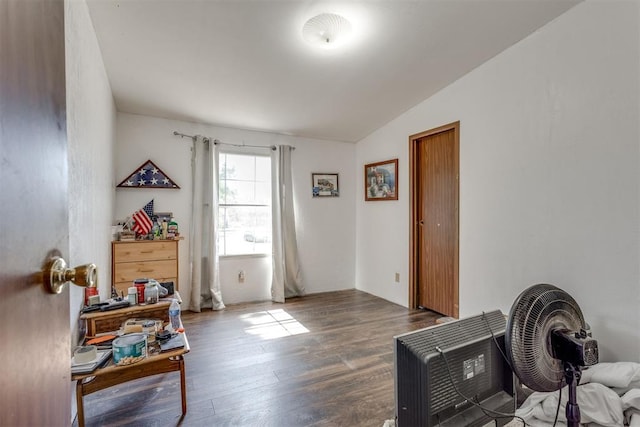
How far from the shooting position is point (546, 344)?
1104mm

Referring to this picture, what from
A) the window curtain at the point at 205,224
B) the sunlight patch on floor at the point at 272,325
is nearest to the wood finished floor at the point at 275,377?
the sunlight patch on floor at the point at 272,325

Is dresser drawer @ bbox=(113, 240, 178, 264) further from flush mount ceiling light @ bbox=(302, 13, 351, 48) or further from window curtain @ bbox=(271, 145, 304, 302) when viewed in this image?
flush mount ceiling light @ bbox=(302, 13, 351, 48)

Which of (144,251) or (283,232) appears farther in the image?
(283,232)

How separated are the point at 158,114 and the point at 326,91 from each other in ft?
6.23

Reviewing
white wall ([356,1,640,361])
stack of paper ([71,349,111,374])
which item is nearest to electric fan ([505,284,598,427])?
white wall ([356,1,640,361])

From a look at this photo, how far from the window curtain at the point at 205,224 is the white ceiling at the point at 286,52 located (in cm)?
47

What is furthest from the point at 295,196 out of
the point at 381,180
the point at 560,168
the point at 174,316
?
the point at 560,168

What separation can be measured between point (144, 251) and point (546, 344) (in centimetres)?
314

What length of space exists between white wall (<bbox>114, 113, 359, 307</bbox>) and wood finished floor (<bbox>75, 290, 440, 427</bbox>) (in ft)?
2.26

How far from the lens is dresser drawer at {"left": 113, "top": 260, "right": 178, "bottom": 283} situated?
287cm

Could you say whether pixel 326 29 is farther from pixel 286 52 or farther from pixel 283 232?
pixel 283 232

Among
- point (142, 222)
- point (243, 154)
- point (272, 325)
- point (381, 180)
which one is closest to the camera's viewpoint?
point (272, 325)

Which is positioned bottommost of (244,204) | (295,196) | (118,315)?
(118,315)

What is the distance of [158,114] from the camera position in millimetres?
3402
